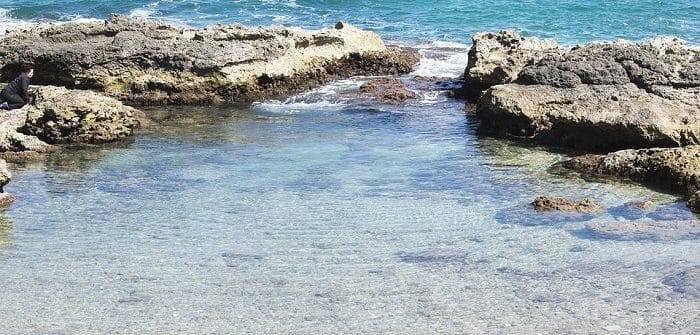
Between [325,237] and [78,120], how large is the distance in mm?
6926

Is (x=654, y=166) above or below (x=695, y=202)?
above

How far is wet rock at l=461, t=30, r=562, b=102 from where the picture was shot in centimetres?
1873

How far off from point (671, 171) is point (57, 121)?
1035cm

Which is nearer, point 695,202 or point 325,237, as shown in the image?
point 325,237

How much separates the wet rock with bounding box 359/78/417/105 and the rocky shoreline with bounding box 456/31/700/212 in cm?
179

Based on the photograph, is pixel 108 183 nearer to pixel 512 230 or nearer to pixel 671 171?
pixel 512 230

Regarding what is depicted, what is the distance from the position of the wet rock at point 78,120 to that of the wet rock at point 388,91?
19.1 feet

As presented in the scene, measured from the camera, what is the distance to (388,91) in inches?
787

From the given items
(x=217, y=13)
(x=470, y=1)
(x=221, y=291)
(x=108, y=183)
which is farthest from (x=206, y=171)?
(x=470, y=1)

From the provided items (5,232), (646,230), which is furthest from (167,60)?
(646,230)

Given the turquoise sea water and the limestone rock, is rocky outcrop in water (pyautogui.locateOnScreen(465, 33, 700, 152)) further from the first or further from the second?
the turquoise sea water

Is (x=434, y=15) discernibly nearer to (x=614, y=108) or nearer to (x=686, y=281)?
(x=614, y=108)

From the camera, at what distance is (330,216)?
11.8 m

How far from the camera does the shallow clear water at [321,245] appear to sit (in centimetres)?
863
